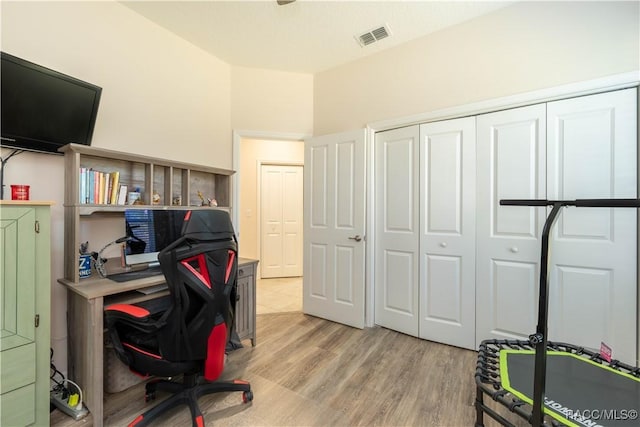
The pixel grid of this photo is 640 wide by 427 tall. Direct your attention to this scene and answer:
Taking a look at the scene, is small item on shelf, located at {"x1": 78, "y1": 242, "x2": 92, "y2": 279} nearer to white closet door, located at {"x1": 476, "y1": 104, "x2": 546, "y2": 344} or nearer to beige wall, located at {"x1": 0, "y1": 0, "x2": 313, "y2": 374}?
beige wall, located at {"x1": 0, "y1": 0, "x2": 313, "y2": 374}

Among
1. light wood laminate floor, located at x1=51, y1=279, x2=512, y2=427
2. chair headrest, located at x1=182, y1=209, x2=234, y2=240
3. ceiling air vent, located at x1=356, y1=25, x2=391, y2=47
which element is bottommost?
light wood laminate floor, located at x1=51, y1=279, x2=512, y2=427

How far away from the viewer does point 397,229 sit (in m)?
2.72

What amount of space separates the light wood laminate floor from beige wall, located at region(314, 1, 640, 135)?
2.20 metres

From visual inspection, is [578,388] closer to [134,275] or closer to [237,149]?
[134,275]

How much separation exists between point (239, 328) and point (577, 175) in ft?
9.38

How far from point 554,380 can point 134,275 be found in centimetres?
251

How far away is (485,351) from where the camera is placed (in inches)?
63.2

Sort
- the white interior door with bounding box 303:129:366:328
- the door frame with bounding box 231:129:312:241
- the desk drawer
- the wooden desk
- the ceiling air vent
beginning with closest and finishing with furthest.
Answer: the wooden desk < the desk drawer < the ceiling air vent < the white interior door with bounding box 303:129:366:328 < the door frame with bounding box 231:129:312:241

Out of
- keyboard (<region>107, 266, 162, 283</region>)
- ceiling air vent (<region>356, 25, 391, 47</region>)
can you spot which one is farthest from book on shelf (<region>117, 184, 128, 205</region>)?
ceiling air vent (<region>356, 25, 391, 47</region>)

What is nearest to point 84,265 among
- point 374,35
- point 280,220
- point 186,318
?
point 186,318

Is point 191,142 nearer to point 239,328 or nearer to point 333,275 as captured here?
A: point 239,328

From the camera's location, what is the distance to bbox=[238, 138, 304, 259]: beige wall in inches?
183

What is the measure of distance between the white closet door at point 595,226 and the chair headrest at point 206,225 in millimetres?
2336

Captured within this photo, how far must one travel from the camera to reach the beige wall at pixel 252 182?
466cm
